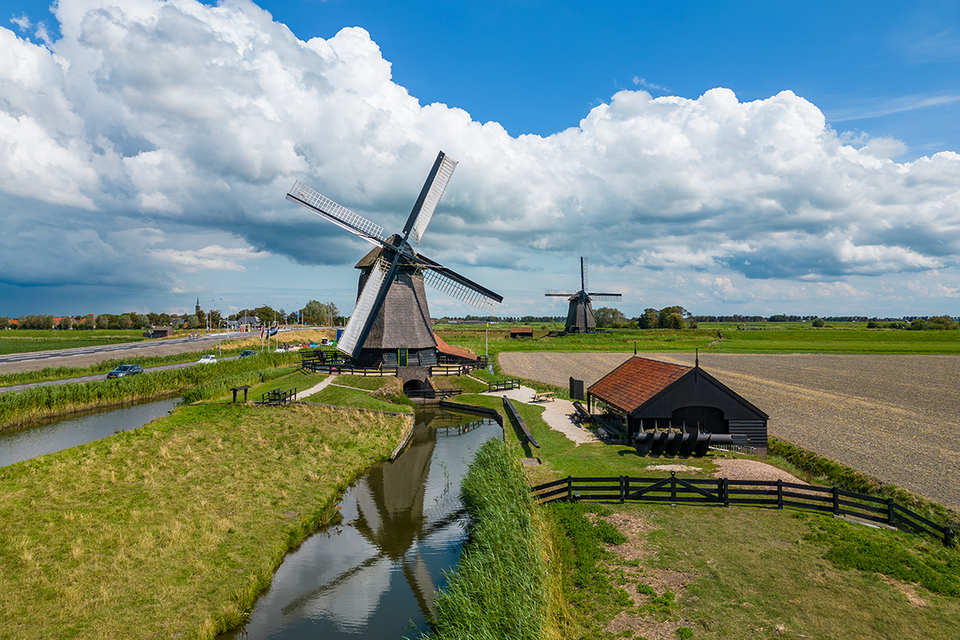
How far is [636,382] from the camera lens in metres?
20.3

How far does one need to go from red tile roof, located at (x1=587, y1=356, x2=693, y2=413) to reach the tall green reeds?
7.53 m

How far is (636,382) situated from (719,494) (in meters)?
7.74

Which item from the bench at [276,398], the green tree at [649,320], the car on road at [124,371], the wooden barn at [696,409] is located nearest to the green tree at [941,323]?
the green tree at [649,320]

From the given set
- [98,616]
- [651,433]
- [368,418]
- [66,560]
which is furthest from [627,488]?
[368,418]

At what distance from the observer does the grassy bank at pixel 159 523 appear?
28.8ft

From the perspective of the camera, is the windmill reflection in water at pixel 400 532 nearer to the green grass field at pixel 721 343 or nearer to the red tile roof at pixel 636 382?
the red tile roof at pixel 636 382

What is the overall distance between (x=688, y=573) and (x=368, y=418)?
18.8 metres

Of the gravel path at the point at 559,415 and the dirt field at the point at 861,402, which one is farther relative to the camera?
the gravel path at the point at 559,415

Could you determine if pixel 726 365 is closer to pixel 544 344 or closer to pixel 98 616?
pixel 544 344

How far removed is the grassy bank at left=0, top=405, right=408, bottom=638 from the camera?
877 centimetres

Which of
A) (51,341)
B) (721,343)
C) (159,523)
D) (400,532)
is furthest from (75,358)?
(721,343)

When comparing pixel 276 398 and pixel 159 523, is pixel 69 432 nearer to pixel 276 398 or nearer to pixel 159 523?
pixel 276 398

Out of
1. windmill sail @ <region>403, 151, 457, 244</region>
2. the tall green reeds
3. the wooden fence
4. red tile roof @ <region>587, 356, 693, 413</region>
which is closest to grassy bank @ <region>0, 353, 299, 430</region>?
windmill sail @ <region>403, 151, 457, 244</region>

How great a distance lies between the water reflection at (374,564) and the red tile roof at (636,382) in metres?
7.52
